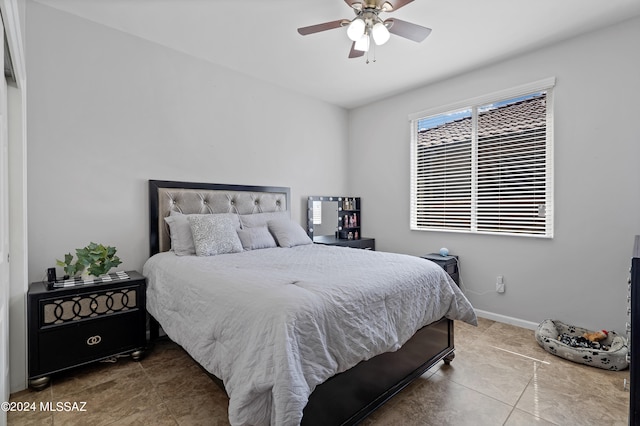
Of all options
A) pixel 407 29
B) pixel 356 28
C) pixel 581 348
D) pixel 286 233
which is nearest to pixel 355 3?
pixel 356 28

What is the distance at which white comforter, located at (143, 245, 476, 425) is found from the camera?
122 centimetres

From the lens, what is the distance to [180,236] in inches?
104

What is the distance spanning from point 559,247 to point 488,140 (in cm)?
128

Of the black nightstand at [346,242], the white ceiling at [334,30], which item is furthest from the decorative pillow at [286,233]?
the white ceiling at [334,30]

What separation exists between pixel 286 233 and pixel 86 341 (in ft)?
5.91

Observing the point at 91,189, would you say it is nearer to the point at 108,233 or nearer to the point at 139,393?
the point at 108,233

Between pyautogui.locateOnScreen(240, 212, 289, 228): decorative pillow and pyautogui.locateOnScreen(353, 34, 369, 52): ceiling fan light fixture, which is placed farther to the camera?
pyautogui.locateOnScreen(240, 212, 289, 228): decorative pillow

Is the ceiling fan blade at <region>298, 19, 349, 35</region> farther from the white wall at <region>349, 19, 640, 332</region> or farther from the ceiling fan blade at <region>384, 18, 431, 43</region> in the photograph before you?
the white wall at <region>349, 19, 640, 332</region>

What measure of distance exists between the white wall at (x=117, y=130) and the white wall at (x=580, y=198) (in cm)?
260

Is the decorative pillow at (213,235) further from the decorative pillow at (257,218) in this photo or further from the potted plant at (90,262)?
the potted plant at (90,262)

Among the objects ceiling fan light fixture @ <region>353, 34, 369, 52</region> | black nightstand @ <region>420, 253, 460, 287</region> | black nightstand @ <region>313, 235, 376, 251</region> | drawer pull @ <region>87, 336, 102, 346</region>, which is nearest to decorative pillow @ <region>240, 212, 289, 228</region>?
black nightstand @ <region>313, 235, 376, 251</region>

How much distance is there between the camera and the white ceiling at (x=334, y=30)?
2.32 m

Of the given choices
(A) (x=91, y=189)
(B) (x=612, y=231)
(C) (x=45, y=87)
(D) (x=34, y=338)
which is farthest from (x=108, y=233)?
(B) (x=612, y=231)

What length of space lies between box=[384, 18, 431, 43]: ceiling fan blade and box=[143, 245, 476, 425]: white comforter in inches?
64.0
